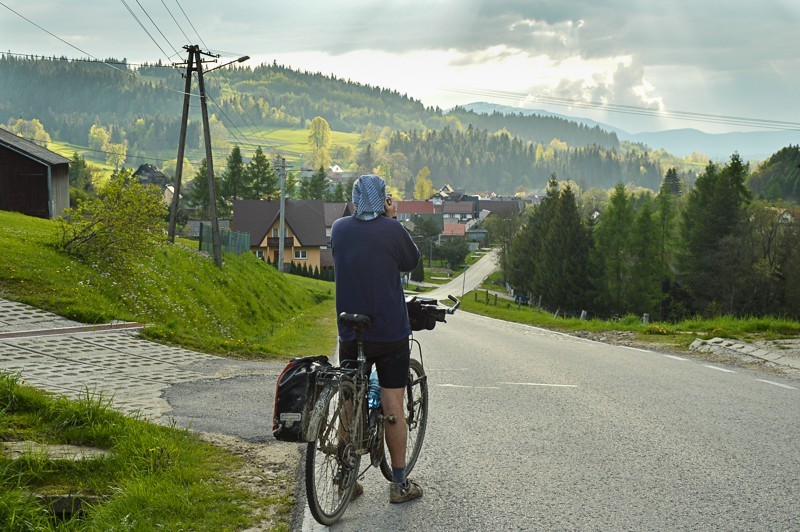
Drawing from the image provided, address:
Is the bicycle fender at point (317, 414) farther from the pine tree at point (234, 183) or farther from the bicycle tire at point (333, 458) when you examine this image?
the pine tree at point (234, 183)

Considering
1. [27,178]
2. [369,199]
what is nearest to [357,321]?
[369,199]

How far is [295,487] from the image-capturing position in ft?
20.1

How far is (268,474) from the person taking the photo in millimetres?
6520

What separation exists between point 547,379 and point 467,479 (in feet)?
20.4

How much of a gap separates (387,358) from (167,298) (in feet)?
56.0

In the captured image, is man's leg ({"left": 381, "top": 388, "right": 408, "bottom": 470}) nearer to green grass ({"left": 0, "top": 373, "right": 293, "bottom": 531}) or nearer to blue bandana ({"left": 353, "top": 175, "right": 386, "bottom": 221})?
green grass ({"left": 0, "top": 373, "right": 293, "bottom": 531})

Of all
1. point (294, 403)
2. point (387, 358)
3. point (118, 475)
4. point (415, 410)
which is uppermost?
→ point (387, 358)

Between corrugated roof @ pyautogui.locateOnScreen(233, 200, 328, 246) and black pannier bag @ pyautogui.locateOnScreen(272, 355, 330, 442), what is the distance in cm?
8149

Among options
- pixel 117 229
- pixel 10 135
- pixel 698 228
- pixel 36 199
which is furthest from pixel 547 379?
pixel 698 228

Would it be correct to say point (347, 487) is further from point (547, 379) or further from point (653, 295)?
point (653, 295)

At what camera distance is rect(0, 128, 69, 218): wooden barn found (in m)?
41.8

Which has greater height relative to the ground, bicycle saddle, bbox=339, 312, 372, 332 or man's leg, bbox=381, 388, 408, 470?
bicycle saddle, bbox=339, 312, 372, 332

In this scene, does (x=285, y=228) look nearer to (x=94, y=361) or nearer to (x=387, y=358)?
(x=94, y=361)

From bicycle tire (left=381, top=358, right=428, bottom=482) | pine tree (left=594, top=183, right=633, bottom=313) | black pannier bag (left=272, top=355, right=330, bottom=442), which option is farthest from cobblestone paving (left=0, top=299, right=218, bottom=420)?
pine tree (left=594, top=183, right=633, bottom=313)
